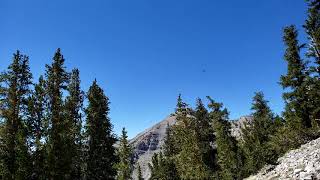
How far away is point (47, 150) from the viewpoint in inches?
1185

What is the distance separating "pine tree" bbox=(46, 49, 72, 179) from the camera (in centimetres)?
3041

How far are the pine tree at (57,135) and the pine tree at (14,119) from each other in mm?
2159

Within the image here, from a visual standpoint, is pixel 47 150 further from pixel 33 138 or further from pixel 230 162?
pixel 230 162

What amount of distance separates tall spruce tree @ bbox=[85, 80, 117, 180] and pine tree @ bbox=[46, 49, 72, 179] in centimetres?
884

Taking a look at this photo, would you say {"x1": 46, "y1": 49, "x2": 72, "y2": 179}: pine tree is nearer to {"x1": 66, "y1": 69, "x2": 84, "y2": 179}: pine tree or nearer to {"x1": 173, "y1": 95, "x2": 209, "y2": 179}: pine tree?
{"x1": 66, "y1": 69, "x2": 84, "y2": 179}: pine tree

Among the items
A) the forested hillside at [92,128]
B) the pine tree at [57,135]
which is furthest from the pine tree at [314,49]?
the pine tree at [57,135]

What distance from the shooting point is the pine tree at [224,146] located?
48.4 meters

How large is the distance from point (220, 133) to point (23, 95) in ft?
106

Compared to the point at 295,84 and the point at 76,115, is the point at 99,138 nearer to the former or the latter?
the point at 76,115

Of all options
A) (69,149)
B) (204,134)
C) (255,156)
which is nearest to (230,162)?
(255,156)

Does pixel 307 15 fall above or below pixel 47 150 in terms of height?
above

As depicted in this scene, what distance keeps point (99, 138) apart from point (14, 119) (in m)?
13.4

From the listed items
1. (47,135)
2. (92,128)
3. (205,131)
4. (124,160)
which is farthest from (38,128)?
(205,131)

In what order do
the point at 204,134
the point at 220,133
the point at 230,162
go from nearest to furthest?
the point at 230,162 → the point at 220,133 → the point at 204,134
